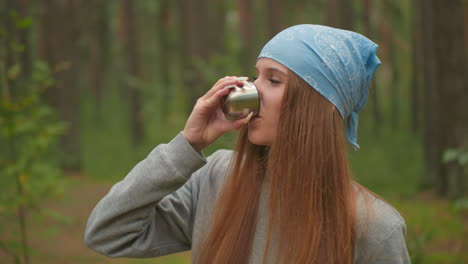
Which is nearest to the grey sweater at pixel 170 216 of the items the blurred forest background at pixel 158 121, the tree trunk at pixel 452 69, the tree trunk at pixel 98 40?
the blurred forest background at pixel 158 121

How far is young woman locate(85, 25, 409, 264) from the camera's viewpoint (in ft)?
6.43

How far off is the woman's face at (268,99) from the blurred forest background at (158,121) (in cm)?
104

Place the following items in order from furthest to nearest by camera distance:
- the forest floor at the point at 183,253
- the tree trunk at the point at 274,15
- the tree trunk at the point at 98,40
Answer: the tree trunk at the point at 98,40, the tree trunk at the point at 274,15, the forest floor at the point at 183,253

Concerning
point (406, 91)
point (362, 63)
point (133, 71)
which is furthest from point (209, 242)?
point (406, 91)

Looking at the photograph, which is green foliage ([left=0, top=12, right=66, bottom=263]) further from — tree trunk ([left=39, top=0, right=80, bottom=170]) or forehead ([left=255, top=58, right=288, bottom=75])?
tree trunk ([left=39, top=0, right=80, bottom=170])

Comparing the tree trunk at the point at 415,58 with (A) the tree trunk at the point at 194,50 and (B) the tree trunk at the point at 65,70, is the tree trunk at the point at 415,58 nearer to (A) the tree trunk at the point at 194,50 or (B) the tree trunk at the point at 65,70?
(A) the tree trunk at the point at 194,50

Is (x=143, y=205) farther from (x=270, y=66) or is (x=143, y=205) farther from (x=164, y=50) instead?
(x=164, y=50)

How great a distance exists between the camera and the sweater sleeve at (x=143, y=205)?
78.6 inches

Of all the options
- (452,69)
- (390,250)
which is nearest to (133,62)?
(452,69)

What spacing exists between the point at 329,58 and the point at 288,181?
1.56 feet

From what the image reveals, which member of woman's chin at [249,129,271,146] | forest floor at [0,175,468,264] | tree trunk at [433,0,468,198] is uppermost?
woman's chin at [249,129,271,146]

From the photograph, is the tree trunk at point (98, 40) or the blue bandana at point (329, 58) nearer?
the blue bandana at point (329, 58)

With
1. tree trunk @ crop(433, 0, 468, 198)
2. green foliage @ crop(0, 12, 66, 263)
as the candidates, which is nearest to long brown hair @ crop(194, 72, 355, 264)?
green foliage @ crop(0, 12, 66, 263)

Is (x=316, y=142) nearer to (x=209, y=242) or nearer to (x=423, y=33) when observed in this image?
(x=209, y=242)
